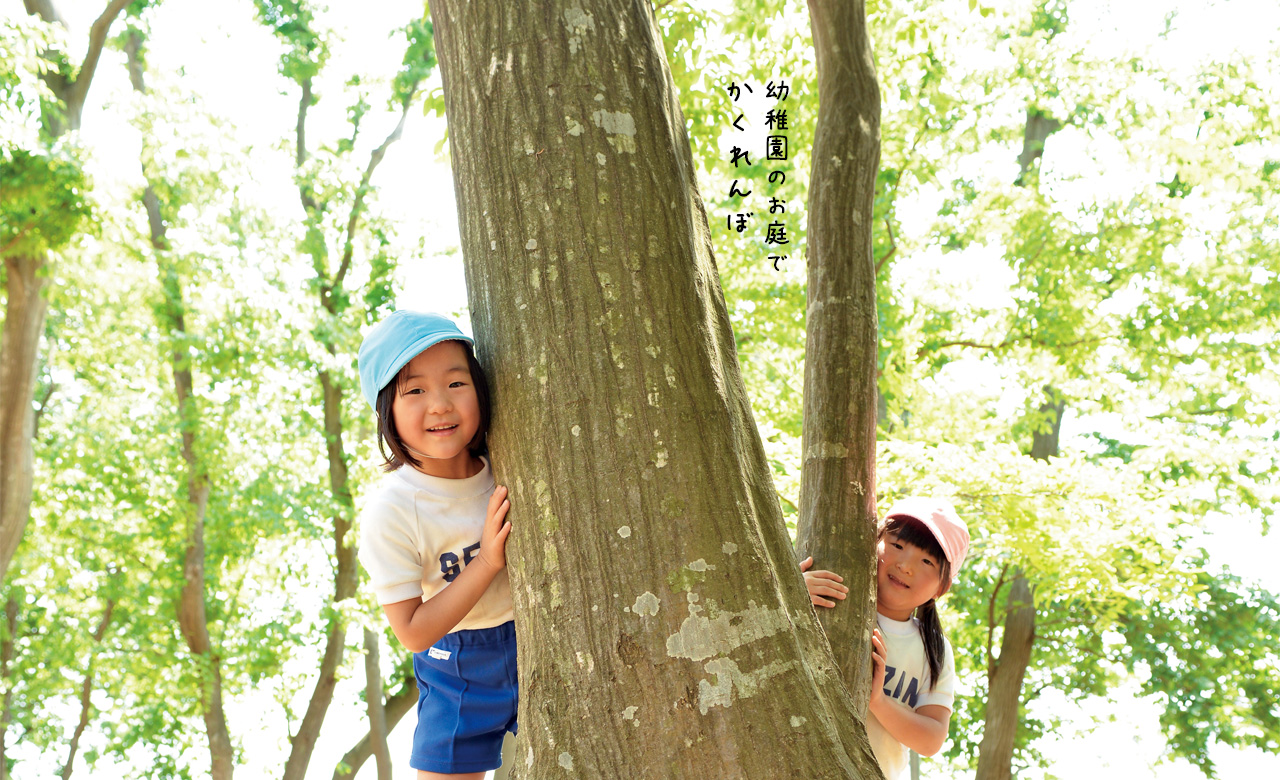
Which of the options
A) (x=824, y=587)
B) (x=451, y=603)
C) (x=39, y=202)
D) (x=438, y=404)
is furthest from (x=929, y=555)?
(x=39, y=202)

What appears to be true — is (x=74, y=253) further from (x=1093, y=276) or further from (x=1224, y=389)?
(x=1224, y=389)

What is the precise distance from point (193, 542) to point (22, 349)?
14.6ft

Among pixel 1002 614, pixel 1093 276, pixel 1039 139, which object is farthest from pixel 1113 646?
pixel 1039 139

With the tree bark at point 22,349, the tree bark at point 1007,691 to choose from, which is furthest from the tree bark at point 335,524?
the tree bark at point 1007,691

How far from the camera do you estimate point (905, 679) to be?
2859mm

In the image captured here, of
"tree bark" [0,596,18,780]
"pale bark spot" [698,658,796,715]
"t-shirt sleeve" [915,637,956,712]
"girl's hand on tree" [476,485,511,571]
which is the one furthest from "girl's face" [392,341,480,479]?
"tree bark" [0,596,18,780]

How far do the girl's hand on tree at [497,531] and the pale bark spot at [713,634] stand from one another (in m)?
0.44

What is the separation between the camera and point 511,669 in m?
2.29

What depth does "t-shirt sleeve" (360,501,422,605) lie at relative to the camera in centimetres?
207

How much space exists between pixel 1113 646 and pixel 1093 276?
16.4ft

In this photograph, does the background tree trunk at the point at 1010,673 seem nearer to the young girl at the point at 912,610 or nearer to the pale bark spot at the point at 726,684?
the young girl at the point at 912,610

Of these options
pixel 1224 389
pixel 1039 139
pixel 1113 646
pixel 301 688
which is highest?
pixel 1039 139

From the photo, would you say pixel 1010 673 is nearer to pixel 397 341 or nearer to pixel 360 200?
pixel 360 200

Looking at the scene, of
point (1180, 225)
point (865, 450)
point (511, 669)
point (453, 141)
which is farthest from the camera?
point (1180, 225)
